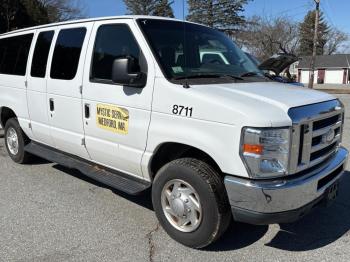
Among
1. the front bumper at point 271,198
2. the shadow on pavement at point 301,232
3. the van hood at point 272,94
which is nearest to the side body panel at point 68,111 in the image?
the shadow on pavement at point 301,232

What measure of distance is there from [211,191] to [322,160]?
3.77ft

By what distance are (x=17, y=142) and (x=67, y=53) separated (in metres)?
2.18

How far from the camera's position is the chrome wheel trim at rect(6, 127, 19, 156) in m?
6.60

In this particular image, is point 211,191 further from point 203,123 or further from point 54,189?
→ point 54,189

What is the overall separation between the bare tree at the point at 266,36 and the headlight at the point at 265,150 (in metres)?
55.7

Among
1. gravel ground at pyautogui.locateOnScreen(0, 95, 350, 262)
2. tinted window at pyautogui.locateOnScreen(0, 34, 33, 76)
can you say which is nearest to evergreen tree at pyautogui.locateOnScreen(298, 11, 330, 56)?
tinted window at pyautogui.locateOnScreen(0, 34, 33, 76)

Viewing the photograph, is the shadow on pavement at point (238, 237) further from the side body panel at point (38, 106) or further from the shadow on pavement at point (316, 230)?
the side body panel at point (38, 106)

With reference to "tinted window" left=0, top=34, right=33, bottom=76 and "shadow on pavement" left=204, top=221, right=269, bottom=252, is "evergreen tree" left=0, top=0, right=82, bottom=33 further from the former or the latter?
"shadow on pavement" left=204, top=221, right=269, bottom=252

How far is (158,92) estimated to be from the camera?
3930 mm

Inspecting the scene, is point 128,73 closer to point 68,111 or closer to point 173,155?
point 173,155

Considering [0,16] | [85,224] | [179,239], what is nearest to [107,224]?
[85,224]

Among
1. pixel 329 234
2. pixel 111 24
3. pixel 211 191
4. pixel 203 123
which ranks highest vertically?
pixel 111 24

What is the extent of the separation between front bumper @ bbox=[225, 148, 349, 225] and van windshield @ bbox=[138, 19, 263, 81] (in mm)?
1255

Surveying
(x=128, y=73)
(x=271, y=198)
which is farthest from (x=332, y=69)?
(x=271, y=198)
